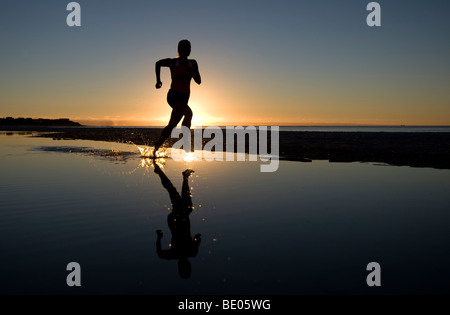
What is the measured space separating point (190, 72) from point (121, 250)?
27.4 ft

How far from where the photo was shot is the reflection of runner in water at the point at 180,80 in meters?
10.8

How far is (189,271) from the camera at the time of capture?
2816 mm

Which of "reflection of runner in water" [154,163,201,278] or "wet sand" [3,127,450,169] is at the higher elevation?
"wet sand" [3,127,450,169]

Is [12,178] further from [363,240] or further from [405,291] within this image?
[405,291]

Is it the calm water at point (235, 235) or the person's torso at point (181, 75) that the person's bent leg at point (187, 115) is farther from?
the calm water at point (235, 235)

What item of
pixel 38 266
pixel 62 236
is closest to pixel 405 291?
pixel 38 266

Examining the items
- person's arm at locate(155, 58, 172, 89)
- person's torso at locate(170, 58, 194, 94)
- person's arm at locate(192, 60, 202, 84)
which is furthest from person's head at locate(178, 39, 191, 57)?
person's arm at locate(155, 58, 172, 89)

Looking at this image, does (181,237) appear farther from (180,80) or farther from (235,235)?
(180,80)

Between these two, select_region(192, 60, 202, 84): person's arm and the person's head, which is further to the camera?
select_region(192, 60, 202, 84): person's arm

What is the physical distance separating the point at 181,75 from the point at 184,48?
76 centimetres

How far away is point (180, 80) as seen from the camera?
1089cm

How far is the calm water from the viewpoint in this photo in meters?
2.63

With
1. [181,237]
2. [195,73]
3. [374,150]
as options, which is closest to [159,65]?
[195,73]

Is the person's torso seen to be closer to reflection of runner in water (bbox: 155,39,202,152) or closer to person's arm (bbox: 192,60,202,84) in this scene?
reflection of runner in water (bbox: 155,39,202,152)
